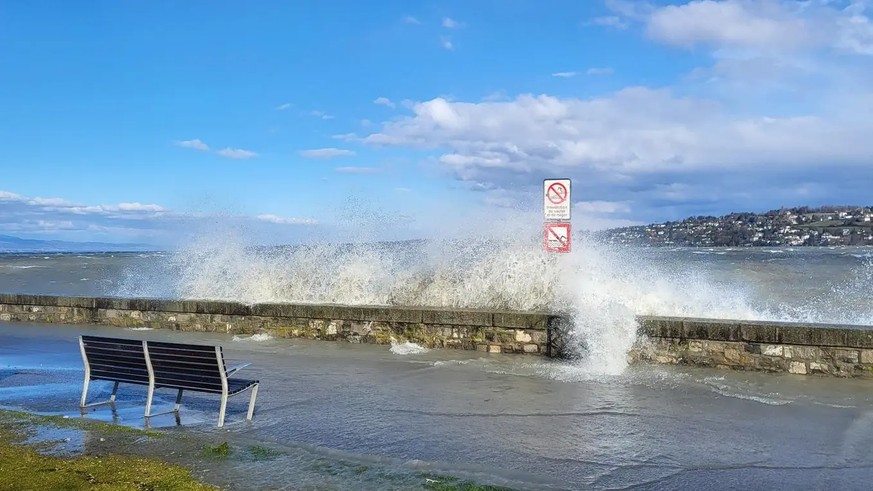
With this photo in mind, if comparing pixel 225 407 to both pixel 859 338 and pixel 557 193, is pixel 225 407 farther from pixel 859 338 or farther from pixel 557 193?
pixel 859 338

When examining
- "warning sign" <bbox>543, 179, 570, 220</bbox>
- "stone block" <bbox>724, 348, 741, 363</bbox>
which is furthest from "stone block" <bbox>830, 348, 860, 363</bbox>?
"warning sign" <bbox>543, 179, 570, 220</bbox>

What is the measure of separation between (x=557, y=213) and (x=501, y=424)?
14.9 ft

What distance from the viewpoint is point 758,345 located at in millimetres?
8250

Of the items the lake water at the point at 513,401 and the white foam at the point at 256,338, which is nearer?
the lake water at the point at 513,401

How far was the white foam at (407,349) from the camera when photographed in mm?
10219

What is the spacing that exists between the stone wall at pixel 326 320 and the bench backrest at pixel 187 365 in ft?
15.6

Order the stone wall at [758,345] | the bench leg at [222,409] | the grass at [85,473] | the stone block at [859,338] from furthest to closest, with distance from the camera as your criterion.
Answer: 1. the stone wall at [758,345]
2. the stone block at [859,338]
3. the bench leg at [222,409]
4. the grass at [85,473]

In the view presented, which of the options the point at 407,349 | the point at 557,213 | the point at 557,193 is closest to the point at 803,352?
the point at 557,213

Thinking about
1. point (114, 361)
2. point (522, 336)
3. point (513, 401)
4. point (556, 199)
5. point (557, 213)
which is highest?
point (556, 199)

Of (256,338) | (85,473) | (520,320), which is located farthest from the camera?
(256,338)

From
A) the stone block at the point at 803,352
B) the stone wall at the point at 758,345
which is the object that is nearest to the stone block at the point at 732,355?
the stone wall at the point at 758,345

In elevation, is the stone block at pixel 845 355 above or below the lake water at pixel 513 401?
above

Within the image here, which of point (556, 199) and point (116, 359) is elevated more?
point (556, 199)

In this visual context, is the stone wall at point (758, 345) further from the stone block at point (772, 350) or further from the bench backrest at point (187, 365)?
the bench backrest at point (187, 365)
